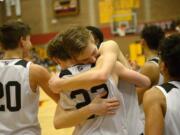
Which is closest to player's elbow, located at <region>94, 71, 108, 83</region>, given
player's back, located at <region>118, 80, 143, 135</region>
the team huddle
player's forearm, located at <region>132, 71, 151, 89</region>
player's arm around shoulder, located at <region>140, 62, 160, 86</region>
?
the team huddle

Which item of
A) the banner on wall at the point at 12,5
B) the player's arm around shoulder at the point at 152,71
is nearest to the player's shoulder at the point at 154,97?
the player's arm around shoulder at the point at 152,71

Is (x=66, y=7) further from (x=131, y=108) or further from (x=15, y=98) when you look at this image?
(x=131, y=108)

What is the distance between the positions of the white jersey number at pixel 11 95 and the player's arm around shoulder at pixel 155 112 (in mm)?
961

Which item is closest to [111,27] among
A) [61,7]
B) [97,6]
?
[97,6]

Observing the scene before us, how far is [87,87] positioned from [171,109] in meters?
0.45

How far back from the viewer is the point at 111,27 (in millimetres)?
11477

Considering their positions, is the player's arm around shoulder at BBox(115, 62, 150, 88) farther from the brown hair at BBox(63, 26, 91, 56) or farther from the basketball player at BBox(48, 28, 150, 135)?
the brown hair at BBox(63, 26, 91, 56)

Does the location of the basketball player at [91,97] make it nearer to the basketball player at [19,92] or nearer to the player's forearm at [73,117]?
the player's forearm at [73,117]

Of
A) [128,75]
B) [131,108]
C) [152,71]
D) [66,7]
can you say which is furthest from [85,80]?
[66,7]

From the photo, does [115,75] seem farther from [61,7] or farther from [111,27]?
[61,7]

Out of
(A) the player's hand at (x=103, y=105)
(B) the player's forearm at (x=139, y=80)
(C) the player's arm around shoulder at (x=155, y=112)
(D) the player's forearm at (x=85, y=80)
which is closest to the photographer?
(C) the player's arm around shoulder at (x=155, y=112)

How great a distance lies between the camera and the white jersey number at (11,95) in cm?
243

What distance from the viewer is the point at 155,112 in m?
1.78

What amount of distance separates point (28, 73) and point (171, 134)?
1.02m
